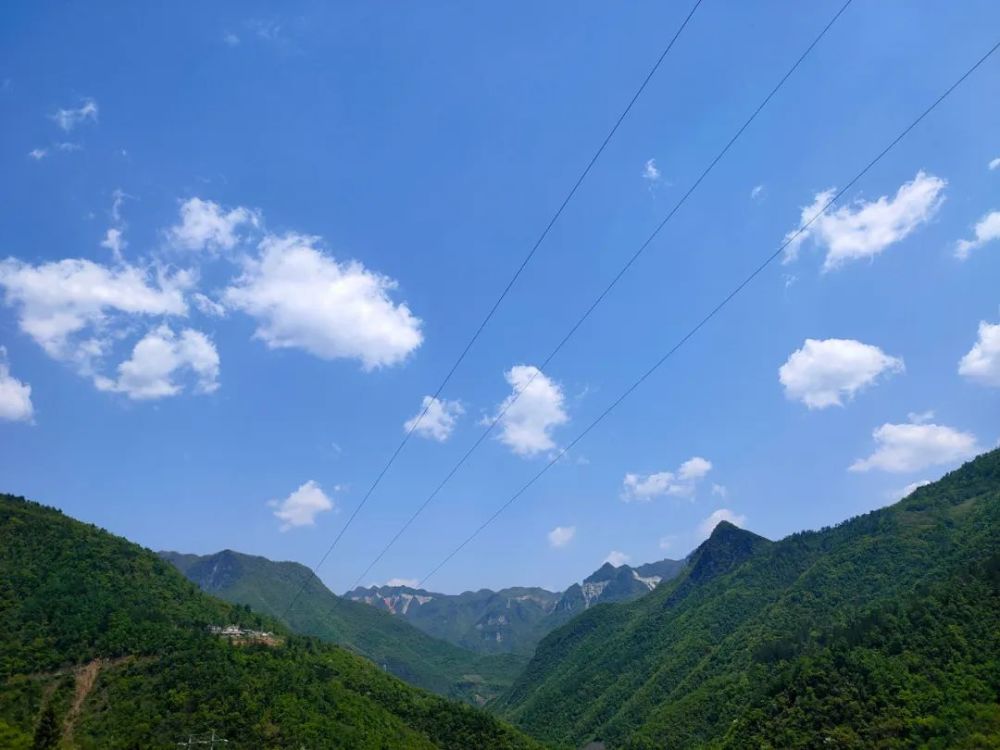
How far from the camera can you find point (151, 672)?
114 m

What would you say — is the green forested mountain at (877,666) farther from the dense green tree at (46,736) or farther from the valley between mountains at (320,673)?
the dense green tree at (46,736)

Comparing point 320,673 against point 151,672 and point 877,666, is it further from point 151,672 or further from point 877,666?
point 877,666

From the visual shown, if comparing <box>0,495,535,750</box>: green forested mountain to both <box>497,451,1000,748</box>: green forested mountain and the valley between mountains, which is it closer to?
the valley between mountains

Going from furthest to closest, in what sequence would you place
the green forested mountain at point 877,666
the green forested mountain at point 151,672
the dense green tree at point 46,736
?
the green forested mountain at point 151,672
the green forested mountain at point 877,666
the dense green tree at point 46,736

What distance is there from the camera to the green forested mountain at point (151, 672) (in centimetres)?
10275

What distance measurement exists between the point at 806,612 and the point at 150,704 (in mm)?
165741

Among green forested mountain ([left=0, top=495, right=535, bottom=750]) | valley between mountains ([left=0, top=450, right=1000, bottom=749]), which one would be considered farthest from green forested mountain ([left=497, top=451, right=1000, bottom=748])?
green forested mountain ([left=0, top=495, right=535, bottom=750])

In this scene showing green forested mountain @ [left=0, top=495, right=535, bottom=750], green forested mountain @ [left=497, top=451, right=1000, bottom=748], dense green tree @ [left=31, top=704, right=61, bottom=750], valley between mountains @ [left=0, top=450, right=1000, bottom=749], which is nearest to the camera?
dense green tree @ [left=31, top=704, right=61, bottom=750]

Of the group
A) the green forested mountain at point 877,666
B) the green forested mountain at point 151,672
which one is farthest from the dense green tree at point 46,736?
the green forested mountain at point 877,666

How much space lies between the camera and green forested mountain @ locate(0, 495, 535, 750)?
337 feet

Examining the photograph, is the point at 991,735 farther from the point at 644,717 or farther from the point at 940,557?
the point at 644,717

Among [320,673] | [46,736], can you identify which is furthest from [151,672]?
[320,673]

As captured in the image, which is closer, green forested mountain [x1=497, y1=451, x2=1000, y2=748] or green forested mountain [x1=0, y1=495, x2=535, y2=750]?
green forested mountain [x1=497, y1=451, x2=1000, y2=748]

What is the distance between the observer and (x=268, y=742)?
106 metres
